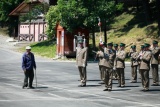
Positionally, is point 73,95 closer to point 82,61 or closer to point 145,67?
point 82,61

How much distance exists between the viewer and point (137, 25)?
45562 millimetres

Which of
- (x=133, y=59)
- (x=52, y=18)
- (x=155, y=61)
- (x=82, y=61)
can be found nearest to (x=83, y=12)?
(x=52, y=18)

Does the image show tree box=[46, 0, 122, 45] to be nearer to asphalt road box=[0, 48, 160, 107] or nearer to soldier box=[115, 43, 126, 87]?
asphalt road box=[0, 48, 160, 107]

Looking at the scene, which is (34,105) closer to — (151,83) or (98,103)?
(98,103)

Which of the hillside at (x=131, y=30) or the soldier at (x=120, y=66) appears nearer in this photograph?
the soldier at (x=120, y=66)

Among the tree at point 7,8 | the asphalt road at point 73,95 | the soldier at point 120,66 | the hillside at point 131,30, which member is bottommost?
the asphalt road at point 73,95

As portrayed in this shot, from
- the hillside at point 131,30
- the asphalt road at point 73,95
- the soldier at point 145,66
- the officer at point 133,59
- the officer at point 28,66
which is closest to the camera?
the asphalt road at point 73,95

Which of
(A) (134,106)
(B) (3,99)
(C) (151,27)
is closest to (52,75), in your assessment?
(B) (3,99)

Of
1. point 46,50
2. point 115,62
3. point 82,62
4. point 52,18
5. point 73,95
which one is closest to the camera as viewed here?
point 73,95

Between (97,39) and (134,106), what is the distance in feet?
109

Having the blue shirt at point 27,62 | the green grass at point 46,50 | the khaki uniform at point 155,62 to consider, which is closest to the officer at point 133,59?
the khaki uniform at point 155,62

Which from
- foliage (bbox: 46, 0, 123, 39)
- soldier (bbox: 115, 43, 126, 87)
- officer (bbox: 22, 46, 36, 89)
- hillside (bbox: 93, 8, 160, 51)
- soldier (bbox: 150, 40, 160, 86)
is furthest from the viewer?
hillside (bbox: 93, 8, 160, 51)

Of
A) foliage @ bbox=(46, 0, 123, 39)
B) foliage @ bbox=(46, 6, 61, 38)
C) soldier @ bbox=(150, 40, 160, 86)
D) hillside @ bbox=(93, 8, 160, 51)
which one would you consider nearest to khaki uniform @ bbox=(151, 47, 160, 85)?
soldier @ bbox=(150, 40, 160, 86)

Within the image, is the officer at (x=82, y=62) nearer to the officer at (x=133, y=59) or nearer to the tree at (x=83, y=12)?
the officer at (x=133, y=59)
